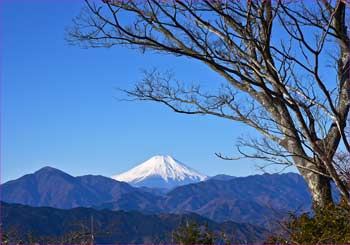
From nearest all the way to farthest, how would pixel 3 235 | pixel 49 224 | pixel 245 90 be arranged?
pixel 3 235 → pixel 245 90 → pixel 49 224

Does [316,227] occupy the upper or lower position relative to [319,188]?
lower

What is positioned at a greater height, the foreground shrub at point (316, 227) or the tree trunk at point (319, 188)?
the tree trunk at point (319, 188)

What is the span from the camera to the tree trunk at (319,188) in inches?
304

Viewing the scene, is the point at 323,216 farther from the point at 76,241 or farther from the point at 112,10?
the point at 112,10

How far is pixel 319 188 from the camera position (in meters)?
A: 7.79

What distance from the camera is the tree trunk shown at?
7.72m

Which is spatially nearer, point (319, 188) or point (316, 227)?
point (316, 227)

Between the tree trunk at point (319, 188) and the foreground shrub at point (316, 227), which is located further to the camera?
the tree trunk at point (319, 188)

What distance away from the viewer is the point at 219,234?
6.52m

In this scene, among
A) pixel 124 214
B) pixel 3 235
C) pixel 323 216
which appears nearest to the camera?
pixel 3 235

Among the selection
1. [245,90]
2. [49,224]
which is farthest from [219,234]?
[49,224]

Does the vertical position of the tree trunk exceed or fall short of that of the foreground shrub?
it exceeds it

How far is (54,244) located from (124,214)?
610ft

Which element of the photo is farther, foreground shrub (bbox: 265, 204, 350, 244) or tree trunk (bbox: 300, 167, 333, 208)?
tree trunk (bbox: 300, 167, 333, 208)
